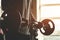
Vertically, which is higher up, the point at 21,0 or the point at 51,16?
the point at 21,0

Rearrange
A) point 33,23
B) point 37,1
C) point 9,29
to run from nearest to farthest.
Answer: point 9,29 → point 33,23 → point 37,1

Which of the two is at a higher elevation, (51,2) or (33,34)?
(51,2)

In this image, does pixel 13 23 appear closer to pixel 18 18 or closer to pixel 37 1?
pixel 18 18

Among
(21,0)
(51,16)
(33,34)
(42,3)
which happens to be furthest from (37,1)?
(21,0)

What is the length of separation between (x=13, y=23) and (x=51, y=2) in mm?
870

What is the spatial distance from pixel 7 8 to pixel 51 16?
33.4 inches

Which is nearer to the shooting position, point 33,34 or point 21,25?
point 21,25

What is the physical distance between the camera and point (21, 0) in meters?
0.80

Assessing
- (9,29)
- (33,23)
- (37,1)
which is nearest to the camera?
(9,29)

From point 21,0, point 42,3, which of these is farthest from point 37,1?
point 21,0

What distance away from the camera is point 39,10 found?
5.21 ft

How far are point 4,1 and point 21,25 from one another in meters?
0.12

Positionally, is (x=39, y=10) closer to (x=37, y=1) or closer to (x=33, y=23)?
(x=37, y=1)

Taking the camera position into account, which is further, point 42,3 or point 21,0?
point 42,3
